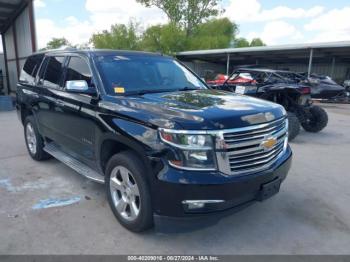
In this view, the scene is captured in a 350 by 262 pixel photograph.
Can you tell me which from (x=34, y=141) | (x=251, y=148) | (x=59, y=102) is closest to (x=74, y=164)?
(x=59, y=102)

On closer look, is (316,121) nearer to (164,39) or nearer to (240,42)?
(164,39)

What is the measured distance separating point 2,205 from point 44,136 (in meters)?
1.51

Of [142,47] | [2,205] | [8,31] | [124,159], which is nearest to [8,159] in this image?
[2,205]

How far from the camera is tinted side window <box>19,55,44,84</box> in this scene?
518 cm

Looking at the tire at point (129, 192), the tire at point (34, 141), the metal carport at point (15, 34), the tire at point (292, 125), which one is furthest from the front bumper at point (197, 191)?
the metal carport at point (15, 34)

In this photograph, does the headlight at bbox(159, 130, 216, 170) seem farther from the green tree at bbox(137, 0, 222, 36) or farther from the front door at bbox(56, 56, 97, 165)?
the green tree at bbox(137, 0, 222, 36)

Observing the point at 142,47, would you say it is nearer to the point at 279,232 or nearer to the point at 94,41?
the point at 94,41

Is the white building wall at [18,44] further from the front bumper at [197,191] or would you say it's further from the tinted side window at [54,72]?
the front bumper at [197,191]

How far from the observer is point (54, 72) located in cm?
457

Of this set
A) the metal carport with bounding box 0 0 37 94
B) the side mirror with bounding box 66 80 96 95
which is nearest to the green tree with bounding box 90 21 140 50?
the metal carport with bounding box 0 0 37 94

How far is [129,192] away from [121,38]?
35.7 m

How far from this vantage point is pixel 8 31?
58.6 feet

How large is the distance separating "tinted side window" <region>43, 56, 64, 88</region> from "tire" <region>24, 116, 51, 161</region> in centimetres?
94

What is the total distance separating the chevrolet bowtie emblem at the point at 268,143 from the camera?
2902mm
